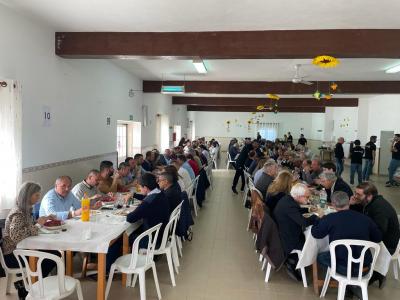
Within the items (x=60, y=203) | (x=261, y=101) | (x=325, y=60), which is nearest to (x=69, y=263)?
(x=60, y=203)

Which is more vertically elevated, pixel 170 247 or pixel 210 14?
pixel 210 14

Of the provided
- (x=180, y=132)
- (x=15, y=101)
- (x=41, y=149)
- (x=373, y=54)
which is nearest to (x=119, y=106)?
(x=41, y=149)

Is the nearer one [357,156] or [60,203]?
[60,203]

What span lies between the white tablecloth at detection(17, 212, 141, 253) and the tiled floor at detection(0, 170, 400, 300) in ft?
1.71

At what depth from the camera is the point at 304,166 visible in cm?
489

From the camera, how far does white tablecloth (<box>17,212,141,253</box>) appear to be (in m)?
2.14

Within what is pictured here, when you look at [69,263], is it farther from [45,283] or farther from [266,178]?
[266,178]

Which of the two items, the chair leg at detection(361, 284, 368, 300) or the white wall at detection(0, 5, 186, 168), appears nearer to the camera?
the chair leg at detection(361, 284, 368, 300)

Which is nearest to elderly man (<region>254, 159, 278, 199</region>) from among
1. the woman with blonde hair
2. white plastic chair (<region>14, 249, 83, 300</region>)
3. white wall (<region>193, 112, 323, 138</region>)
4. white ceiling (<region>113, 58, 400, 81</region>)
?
the woman with blonde hair

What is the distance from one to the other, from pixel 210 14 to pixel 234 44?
57 centimetres

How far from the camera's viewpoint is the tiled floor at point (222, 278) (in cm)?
262

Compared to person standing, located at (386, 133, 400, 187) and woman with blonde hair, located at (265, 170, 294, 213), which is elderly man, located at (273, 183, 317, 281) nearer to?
woman with blonde hair, located at (265, 170, 294, 213)

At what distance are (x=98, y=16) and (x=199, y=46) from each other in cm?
103

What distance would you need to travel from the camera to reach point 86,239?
2182 millimetres
